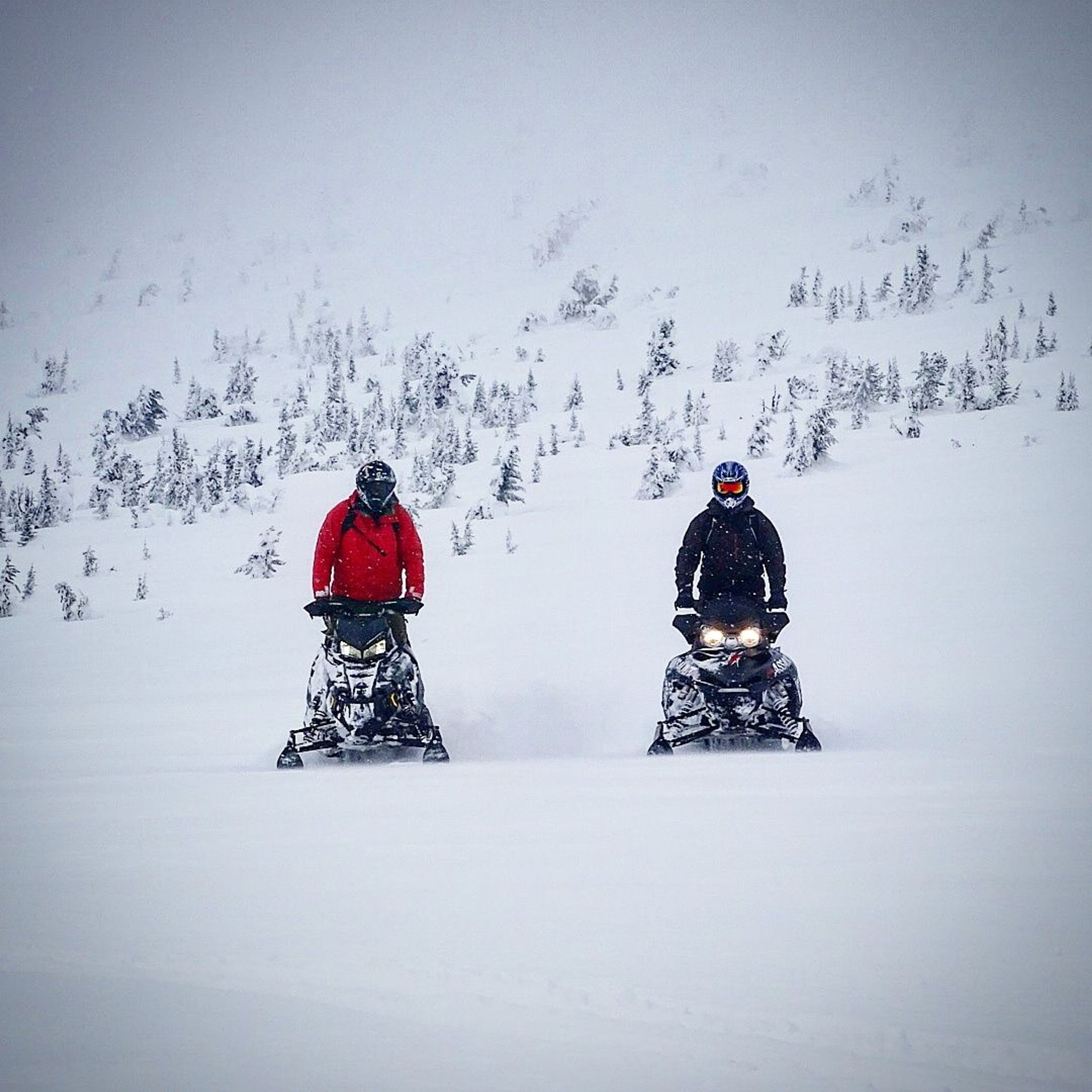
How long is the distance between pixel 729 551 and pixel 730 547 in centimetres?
4

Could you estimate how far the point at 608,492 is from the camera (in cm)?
1786

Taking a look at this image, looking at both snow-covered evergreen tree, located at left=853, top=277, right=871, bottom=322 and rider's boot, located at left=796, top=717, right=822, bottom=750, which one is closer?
rider's boot, located at left=796, top=717, right=822, bottom=750

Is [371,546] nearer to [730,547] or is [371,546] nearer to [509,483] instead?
[730,547]

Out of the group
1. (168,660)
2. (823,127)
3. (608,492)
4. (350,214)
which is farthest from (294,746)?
(823,127)

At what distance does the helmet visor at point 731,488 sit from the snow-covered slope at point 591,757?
1883 millimetres

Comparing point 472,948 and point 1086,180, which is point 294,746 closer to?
point 472,948

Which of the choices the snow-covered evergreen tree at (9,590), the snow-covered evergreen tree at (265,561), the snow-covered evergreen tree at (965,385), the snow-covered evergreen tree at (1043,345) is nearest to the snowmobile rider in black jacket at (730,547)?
the snow-covered evergreen tree at (265,561)

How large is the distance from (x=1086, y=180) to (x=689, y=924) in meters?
43.5

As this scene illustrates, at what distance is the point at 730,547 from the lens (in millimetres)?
7141

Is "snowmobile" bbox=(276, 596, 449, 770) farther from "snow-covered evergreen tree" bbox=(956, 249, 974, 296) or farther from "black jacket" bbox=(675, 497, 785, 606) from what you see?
"snow-covered evergreen tree" bbox=(956, 249, 974, 296)

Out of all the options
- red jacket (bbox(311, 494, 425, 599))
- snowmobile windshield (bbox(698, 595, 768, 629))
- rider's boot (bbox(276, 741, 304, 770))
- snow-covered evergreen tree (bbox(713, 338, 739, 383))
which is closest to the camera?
rider's boot (bbox(276, 741, 304, 770))

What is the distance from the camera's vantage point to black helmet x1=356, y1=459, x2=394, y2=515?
6770mm

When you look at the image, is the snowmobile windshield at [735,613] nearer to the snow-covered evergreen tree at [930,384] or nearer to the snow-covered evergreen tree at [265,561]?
the snow-covered evergreen tree at [265,561]

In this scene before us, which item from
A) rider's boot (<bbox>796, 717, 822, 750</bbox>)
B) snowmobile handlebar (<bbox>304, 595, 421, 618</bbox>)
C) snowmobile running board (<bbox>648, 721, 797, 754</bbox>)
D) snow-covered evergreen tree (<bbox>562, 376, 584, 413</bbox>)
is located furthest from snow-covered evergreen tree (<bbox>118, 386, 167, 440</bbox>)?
rider's boot (<bbox>796, 717, 822, 750</bbox>)
